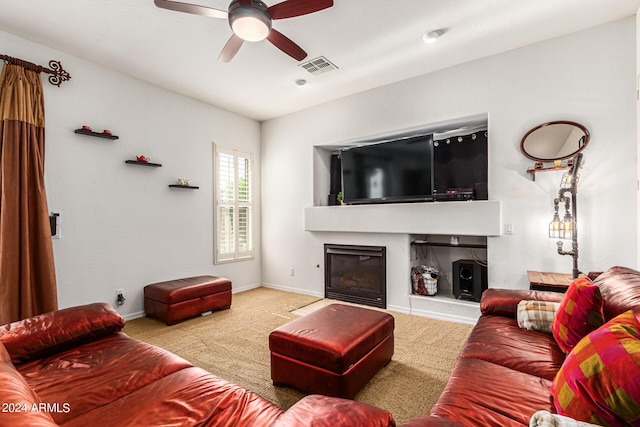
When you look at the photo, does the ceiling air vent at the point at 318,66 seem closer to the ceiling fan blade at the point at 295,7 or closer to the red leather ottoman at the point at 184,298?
the ceiling fan blade at the point at 295,7

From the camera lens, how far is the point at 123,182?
12.0 feet

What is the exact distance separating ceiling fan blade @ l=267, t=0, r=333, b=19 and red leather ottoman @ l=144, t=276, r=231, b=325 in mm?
2992

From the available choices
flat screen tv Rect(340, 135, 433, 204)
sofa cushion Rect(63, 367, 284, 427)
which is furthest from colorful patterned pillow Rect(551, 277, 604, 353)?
flat screen tv Rect(340, 135, 433, 204)

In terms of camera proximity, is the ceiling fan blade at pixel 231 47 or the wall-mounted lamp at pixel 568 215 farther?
the wall-mounted lamp at pixel 568 215

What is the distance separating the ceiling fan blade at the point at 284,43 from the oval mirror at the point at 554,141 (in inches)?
95.4

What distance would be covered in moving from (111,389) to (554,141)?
3942 millimetres

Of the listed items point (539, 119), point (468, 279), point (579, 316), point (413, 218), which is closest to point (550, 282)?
point (468, 279)

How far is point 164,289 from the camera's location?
11.6 feet

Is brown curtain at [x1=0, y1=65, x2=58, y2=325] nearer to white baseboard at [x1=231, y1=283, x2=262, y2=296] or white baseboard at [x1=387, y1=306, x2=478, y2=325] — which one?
white baseboard at [x1=231, y1=283, x2=262, y2=296]

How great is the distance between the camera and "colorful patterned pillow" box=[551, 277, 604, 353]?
1579 mm

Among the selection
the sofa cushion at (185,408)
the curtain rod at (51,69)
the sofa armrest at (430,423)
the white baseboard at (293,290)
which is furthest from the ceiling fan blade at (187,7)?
the white baseboard at (293,290)

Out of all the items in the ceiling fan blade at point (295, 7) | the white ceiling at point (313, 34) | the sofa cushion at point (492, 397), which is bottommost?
the sofa cushion at point (492, 397)

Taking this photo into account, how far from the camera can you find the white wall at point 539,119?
274 centimetres

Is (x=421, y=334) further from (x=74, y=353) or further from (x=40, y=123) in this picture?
(x=40, y=123)
